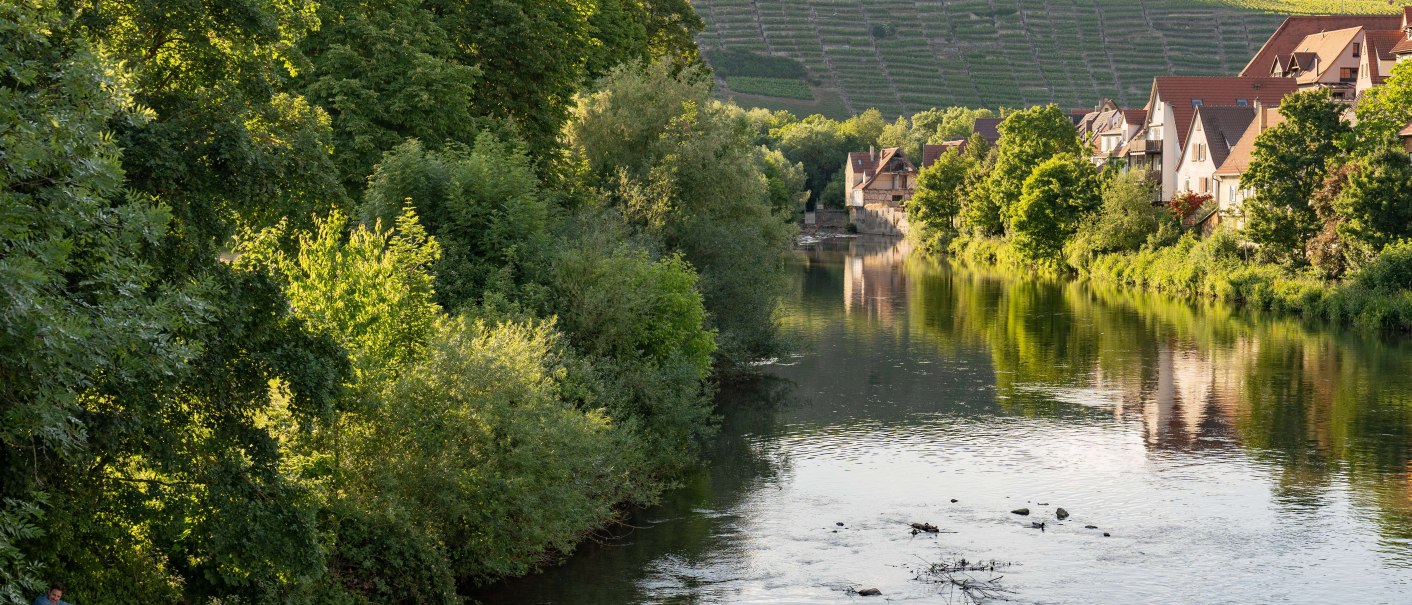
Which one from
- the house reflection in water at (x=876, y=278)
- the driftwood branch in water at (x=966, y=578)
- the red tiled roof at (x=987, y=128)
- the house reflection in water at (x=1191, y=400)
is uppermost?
the red tiled roof at (x=987, y=128)

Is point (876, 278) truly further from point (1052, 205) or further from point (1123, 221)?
point (1123, 221)

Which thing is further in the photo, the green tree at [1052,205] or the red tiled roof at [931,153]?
the red tiled roof at [931,153]

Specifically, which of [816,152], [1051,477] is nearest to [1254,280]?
[1051,477]

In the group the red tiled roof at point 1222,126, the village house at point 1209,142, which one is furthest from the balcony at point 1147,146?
the red tiled roof at point 1222,126

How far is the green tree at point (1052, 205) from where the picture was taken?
265 feet

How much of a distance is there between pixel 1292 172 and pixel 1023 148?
102 feet

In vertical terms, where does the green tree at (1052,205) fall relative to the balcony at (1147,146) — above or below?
below

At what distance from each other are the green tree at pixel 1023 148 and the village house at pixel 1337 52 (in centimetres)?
1426

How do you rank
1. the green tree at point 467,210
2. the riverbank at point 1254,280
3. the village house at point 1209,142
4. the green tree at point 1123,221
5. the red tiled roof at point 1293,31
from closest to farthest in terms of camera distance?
1. the green tree at point 467,210
2. the riverbank at point 1254,280
3. the green tree at point 1123,221
4. the village house at point 1209,142
5. the red tiled roof at point 1293,31

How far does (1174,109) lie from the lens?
295 ft

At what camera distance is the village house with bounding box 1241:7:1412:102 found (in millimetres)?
75875

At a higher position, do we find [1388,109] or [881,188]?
[1388,109]

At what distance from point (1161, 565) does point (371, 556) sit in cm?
1242

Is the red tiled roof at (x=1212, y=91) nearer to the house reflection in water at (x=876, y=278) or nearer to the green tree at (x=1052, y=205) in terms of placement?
the green tree at (x=1052, y=205)
